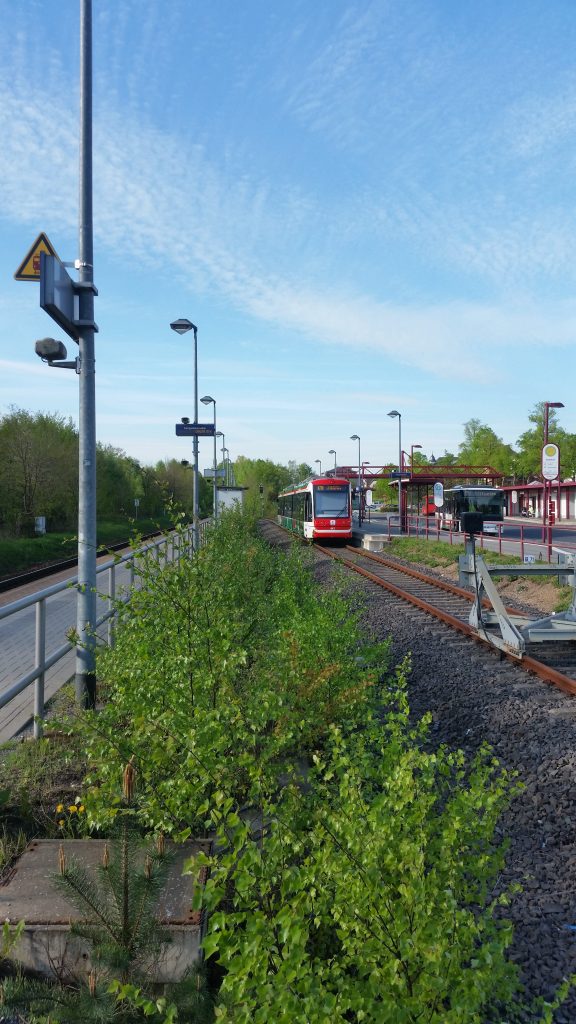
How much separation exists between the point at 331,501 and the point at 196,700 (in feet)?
80.6

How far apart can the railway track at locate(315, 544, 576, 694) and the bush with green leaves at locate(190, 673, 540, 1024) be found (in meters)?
5.10

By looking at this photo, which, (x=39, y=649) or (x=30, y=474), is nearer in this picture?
(x=39, y=649)

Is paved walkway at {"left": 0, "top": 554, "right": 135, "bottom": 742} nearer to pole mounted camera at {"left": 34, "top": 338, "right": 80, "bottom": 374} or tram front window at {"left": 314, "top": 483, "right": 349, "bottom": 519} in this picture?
pole mounted camera at {"left": 34, "top": 338, "right": 80, "bottom": 374}

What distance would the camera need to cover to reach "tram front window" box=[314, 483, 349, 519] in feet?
92.4

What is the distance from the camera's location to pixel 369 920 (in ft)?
7.22

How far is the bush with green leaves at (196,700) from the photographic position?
11.0 feet

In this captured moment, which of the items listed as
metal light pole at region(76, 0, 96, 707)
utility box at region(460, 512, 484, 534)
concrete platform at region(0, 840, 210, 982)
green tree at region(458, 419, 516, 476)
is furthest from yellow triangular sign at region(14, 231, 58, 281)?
green tree at region(458, 419, 516, 476)

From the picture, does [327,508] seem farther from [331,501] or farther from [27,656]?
[27,656]

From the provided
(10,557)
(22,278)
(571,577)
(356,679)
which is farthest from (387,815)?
(10,557)

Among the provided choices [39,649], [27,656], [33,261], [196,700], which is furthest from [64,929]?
[27,656]

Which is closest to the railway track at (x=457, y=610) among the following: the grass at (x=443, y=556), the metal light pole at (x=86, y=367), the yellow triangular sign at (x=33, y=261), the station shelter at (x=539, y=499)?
the grass at (x=443, y=556)

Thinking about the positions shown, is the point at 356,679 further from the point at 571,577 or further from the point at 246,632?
the point at 571,577

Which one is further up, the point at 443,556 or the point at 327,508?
the point at 327,508

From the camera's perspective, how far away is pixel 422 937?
81.0 inches
